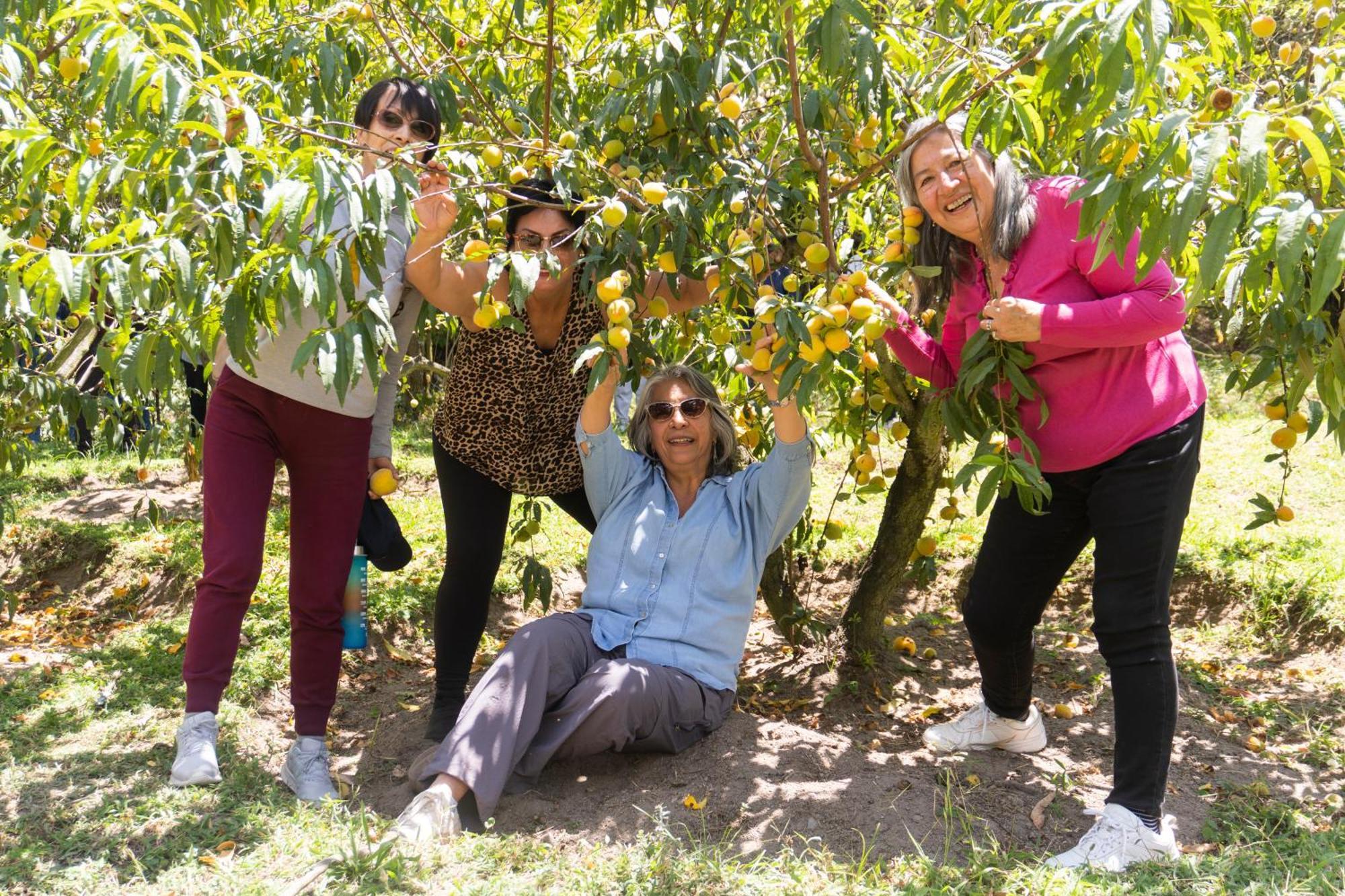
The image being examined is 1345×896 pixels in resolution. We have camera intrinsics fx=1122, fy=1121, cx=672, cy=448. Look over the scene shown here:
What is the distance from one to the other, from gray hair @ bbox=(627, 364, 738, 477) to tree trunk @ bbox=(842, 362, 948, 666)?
542mm

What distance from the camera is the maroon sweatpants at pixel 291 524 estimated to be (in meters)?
2.56

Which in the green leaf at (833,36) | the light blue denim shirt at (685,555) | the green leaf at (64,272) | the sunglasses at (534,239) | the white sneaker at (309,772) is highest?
the green leaf at (833,36)

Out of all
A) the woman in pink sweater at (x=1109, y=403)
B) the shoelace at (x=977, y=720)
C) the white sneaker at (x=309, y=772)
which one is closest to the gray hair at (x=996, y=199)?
the woman in pink sweater at (x=1109, y=403)

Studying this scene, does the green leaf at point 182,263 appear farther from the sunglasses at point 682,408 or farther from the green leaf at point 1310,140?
the green leaf at point 1310,140

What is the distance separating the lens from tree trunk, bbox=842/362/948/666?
3.27 m

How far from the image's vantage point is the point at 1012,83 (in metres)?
2.30

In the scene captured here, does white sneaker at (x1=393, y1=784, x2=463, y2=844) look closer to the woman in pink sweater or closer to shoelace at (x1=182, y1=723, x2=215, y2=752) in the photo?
shoelace at (x1=182, y1=723, x2=215, y2=752)

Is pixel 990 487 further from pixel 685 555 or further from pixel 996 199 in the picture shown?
pixel 685 555

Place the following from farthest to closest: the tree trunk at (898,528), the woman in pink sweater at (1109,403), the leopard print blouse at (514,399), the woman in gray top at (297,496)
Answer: the tree trunk at (898,528) → the leopard print blouse at (514,399) → the woman in gray top at (297,496) → the woman in pink sweater at (1109,403)

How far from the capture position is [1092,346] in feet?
7.10

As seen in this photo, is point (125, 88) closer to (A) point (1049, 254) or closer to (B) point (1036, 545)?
(A) point (1049, 254)

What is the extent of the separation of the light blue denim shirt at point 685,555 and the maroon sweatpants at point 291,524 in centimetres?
61

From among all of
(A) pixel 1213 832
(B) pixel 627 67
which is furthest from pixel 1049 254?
(A) pixel 1213 832

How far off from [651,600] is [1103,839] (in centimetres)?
115
